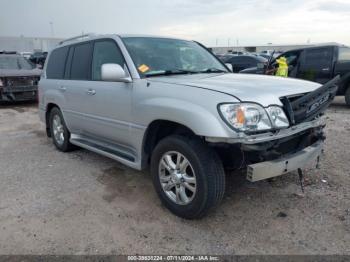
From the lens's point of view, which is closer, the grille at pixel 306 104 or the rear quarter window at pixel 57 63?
the grille at pixel 306 104

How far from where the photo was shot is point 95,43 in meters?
4.60

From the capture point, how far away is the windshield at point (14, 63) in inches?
453

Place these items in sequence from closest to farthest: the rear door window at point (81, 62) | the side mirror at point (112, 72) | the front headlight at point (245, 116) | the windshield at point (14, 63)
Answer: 1. the front headlight at point (245, 116)
2. the side mirror at point (112, 72)
3. the rear door window at point (81, 62)
4. the windshield at point (14, 63)

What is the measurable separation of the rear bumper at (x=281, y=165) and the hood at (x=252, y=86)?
0.53m

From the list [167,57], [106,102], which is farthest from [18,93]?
[167,57]

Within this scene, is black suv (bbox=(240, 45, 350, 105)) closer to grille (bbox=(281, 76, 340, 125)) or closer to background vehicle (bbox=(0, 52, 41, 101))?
grille (bbox=(281, 76, 340, 125))

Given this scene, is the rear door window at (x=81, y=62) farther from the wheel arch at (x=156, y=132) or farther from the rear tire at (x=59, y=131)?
the wheel arch at (x=156, y=132)

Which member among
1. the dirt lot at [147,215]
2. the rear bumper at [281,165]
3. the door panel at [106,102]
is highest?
the door panel at [106,102]

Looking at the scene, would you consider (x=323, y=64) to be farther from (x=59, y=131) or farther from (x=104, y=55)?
(x=59, y=131)

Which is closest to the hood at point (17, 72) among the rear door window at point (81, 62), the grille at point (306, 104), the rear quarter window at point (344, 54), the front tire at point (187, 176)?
the rear door window at point (81, 62)

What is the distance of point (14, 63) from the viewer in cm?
1180

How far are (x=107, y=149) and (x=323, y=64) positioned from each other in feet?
24.4

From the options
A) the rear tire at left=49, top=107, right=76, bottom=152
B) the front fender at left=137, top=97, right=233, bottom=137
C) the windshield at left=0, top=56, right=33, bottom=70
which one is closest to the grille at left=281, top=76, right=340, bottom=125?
the front fender at left=137, top=97, right=233, bottom=137

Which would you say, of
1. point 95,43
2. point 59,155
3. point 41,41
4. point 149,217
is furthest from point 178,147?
point 41,41
